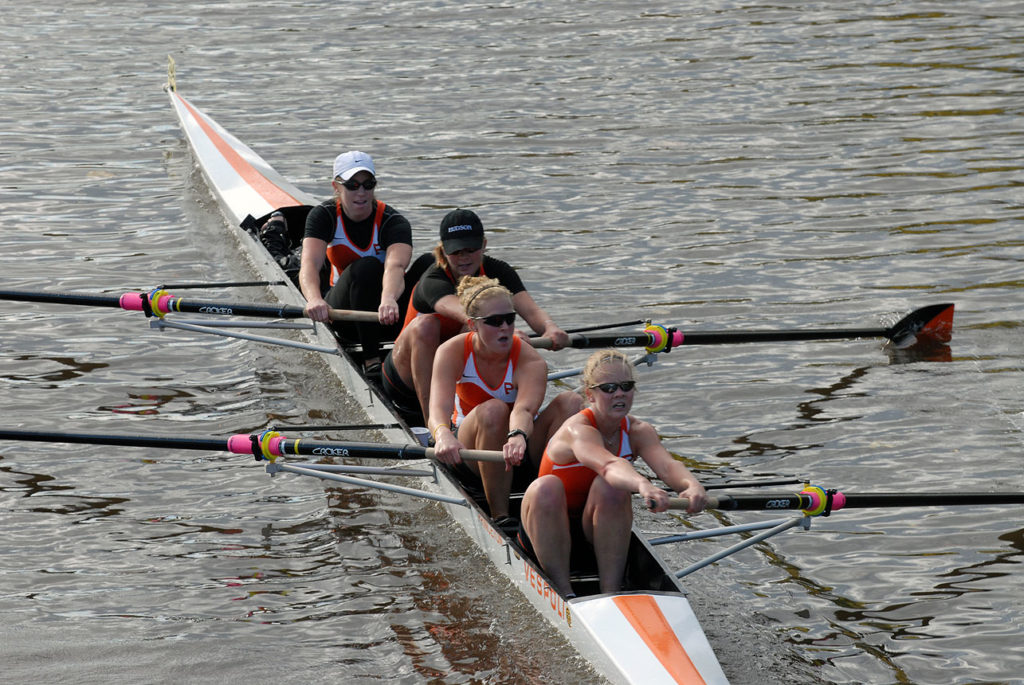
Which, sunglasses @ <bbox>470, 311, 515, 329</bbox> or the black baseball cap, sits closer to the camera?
sunglasses @ <bbox>470, 311, 515, 329</bbox>

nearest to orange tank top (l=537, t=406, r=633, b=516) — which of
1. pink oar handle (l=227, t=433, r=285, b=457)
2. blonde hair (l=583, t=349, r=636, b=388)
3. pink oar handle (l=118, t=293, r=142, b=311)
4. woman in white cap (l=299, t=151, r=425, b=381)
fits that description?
blonde hair (l=583, t=349, r=636, b=388)

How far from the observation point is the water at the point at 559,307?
6438 millimetres

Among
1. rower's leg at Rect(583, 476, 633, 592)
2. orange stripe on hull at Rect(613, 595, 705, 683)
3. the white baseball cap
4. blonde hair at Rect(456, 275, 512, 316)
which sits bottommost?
orange stripe on hull at Rect(613, 595, 705, 683)

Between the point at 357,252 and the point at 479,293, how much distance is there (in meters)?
3.13

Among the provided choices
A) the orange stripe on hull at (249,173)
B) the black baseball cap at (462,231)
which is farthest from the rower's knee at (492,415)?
the orange stripe on hull at (249,173)

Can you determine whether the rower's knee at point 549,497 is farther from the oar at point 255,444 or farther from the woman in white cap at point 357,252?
A: the woman in white cap at point 357,252

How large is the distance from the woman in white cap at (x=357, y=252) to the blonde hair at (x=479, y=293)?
2.16 metres

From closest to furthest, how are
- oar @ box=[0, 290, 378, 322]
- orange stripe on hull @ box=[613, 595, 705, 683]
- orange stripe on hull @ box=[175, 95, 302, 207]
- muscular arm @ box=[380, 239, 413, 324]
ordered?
orange stripe on hull @ box=[613, 595, 705, 683], muscular arm @ box=[380, 239, 413, 324], oar @ box=[0, 290, 378, 322], orange stripe on hull @ box=[175, 95, 302, 207]

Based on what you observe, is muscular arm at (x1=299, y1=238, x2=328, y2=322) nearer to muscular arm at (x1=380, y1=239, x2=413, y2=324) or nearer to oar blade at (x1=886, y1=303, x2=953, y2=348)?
muscular arm at (x1=380, y1=239, x2=413, y2=324)

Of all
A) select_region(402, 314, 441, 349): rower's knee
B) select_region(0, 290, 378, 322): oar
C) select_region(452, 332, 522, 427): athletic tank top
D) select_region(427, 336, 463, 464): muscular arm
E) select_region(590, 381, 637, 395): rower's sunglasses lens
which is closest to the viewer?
select_region(590, 381, 637, 395): rower's sunglasses lens

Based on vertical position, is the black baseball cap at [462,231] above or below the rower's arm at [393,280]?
above

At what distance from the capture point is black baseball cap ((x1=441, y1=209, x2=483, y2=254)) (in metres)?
7.50

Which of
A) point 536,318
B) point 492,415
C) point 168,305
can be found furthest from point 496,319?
point 168,305

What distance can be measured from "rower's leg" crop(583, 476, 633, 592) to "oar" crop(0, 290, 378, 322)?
3222 mm
